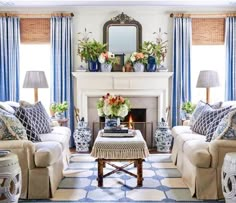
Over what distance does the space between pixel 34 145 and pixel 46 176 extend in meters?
0.36

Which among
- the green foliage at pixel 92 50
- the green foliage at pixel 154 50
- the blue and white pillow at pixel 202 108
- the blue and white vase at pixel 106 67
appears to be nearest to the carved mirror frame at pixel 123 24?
the green foliage at pixel 154 50

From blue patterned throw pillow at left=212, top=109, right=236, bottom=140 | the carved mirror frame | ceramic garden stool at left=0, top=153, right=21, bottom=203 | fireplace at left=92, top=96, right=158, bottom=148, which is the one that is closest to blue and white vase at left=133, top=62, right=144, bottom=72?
the carved mirror frame

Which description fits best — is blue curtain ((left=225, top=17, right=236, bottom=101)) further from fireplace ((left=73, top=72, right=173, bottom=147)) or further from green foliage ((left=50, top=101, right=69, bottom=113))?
green foliage ((left=50, top=101, right=69, bottom=113))

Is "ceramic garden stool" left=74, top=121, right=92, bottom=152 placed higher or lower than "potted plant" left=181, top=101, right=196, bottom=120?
lower

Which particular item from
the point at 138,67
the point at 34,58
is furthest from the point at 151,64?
the point at 34,58

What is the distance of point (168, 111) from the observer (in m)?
6.31

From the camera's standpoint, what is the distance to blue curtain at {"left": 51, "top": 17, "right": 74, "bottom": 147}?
20.5ft

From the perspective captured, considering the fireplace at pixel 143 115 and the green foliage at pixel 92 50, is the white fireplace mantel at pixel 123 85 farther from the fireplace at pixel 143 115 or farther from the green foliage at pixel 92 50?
the green foliage at pixel 92 50

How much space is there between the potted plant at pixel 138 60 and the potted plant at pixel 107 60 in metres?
0.33

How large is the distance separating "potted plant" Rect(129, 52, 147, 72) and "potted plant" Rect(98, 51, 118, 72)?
33cm

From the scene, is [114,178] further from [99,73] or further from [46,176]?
[99,73]

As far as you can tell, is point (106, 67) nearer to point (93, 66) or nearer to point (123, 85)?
point (93, 66)

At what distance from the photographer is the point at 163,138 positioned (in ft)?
19.4

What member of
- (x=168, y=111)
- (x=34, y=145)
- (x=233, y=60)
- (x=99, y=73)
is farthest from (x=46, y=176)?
(x=233, y=60)
